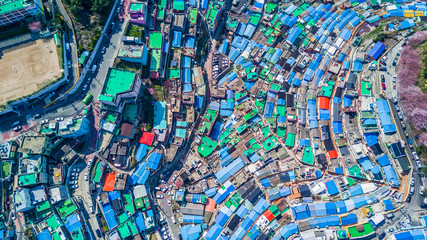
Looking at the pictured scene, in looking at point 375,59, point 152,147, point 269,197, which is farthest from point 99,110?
point 375,59

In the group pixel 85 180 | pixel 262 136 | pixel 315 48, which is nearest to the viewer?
pixel 85 180

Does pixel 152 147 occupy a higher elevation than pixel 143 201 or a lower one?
higher

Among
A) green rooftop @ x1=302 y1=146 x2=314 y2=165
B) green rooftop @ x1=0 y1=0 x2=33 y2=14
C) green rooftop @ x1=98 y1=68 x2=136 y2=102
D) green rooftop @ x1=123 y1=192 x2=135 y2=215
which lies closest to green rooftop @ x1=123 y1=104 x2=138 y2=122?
green rooftop @ x1=98 y1=68 x2=136 y2=102

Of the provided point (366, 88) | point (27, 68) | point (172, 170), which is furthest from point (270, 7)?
point (27, 68)

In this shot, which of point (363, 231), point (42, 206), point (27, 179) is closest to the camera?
point (27, 179)

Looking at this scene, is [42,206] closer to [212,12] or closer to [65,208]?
[65,208]

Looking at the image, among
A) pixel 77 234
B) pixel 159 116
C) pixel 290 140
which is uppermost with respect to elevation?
pixel 290 140

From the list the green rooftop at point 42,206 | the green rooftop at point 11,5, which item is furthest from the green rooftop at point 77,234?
the green rooftop at point 11,5

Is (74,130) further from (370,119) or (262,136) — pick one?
(370,119)

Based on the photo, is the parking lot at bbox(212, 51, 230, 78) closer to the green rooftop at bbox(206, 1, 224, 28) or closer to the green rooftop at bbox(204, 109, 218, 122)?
the green rooftop at bbox(206, 1, 224, 28)
